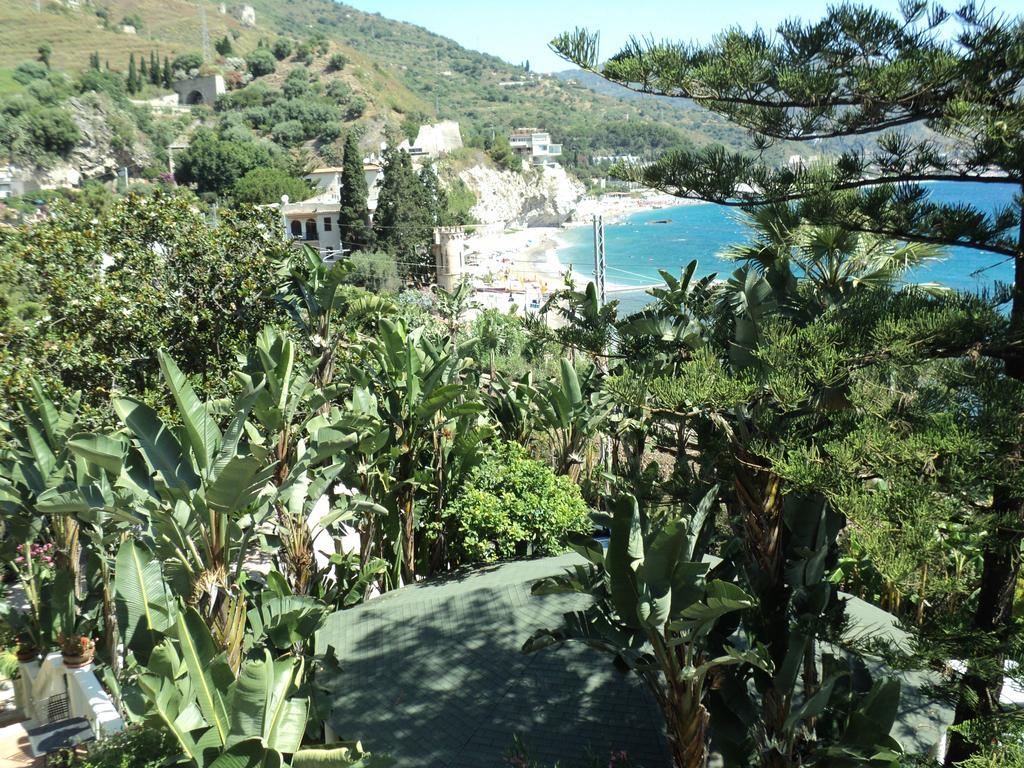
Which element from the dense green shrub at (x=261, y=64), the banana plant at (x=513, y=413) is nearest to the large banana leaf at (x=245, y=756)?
the banana plant at (x=513, y=413)

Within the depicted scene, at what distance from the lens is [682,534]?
400cm

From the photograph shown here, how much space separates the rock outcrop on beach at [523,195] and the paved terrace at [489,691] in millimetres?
75127

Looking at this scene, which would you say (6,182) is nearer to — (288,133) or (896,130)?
(288,133)

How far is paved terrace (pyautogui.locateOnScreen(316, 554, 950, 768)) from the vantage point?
16.9 ft

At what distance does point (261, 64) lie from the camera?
99.8 m

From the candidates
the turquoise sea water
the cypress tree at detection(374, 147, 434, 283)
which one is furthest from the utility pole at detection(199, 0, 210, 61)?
the cypress tree at detection(374, 147, 434, 283)

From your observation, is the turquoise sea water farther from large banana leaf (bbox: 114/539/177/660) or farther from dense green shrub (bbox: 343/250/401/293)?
large banana leaf (bbox: 114/539/177/660)

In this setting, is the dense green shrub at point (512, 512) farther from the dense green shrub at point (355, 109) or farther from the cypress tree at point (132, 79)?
the cypress tree at point (132, 79)

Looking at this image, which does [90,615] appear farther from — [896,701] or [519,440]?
[896,701]

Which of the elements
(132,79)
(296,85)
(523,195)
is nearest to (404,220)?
(523,195)

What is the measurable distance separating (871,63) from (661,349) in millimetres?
2409

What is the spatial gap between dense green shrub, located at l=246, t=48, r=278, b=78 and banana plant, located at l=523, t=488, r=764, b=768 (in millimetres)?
108082

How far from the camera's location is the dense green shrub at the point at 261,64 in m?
99.8

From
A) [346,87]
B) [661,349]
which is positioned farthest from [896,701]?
[346,87]
